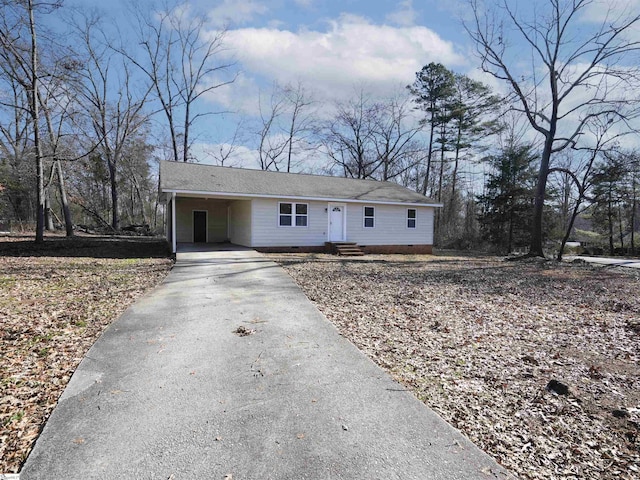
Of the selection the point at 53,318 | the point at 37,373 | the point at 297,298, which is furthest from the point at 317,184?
the point at 37,373

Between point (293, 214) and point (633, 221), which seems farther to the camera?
point (633, 221)

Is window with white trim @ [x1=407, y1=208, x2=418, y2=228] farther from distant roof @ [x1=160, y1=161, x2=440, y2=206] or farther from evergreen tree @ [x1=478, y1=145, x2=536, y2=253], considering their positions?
evergreen tree @ [x1=478, y1=145, x2=536, y2=253]

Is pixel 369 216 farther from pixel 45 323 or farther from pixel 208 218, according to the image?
pixel 45 323

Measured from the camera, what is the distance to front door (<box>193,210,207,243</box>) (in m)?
17.6

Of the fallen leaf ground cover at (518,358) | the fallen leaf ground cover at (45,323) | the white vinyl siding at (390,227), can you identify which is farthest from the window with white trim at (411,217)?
the fallen leaf ground cover at (45,323)

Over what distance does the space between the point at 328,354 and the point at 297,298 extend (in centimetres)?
253

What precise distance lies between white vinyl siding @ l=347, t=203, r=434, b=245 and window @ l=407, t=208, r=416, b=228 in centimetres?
17

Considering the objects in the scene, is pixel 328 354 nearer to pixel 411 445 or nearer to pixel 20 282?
pixel 411 445

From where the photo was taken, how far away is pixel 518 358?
13.0ft

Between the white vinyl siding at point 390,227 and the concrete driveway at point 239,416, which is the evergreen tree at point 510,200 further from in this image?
the concrete driveway at point 239,416

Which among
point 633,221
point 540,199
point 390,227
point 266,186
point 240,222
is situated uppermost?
point 266,186

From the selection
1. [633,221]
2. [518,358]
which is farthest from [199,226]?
[633,221]

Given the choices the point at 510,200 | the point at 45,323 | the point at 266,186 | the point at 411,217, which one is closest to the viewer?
the point at 45,323

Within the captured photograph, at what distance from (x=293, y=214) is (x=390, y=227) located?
16.9 ft
